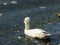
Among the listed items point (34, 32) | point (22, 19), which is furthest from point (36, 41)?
point (22, 19)

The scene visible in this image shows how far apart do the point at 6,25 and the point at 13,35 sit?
1.18 metres

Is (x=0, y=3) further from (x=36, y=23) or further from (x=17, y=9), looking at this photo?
(x=36, y=23)

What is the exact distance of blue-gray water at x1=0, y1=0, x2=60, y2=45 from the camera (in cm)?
1432

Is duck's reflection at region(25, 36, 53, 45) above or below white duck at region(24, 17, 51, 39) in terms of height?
below

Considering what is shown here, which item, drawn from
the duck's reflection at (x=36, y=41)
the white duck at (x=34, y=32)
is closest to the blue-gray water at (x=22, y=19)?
the duck's reflection at (x=36, y=41)

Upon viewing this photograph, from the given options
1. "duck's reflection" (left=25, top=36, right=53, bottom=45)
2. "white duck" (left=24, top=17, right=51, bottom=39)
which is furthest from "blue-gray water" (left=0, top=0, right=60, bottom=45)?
"white duck" (left=24, top=17, right=51, bottom=39)

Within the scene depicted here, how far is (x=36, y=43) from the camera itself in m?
13.9

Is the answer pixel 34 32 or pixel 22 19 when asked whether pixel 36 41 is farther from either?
pixel 22 19

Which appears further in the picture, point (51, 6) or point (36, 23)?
point (51, 6)

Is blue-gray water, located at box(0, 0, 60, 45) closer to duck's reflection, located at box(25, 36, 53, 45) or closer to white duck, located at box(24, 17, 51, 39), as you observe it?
duck's reflection, located at box(25, 36, 53, 45)

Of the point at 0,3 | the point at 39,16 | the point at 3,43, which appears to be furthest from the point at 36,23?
the point at 0,3

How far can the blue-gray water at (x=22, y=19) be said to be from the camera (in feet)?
47.0

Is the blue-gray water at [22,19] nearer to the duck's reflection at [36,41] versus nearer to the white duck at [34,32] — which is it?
the duck's reflection at [36,41]

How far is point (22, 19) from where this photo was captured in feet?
53.7
